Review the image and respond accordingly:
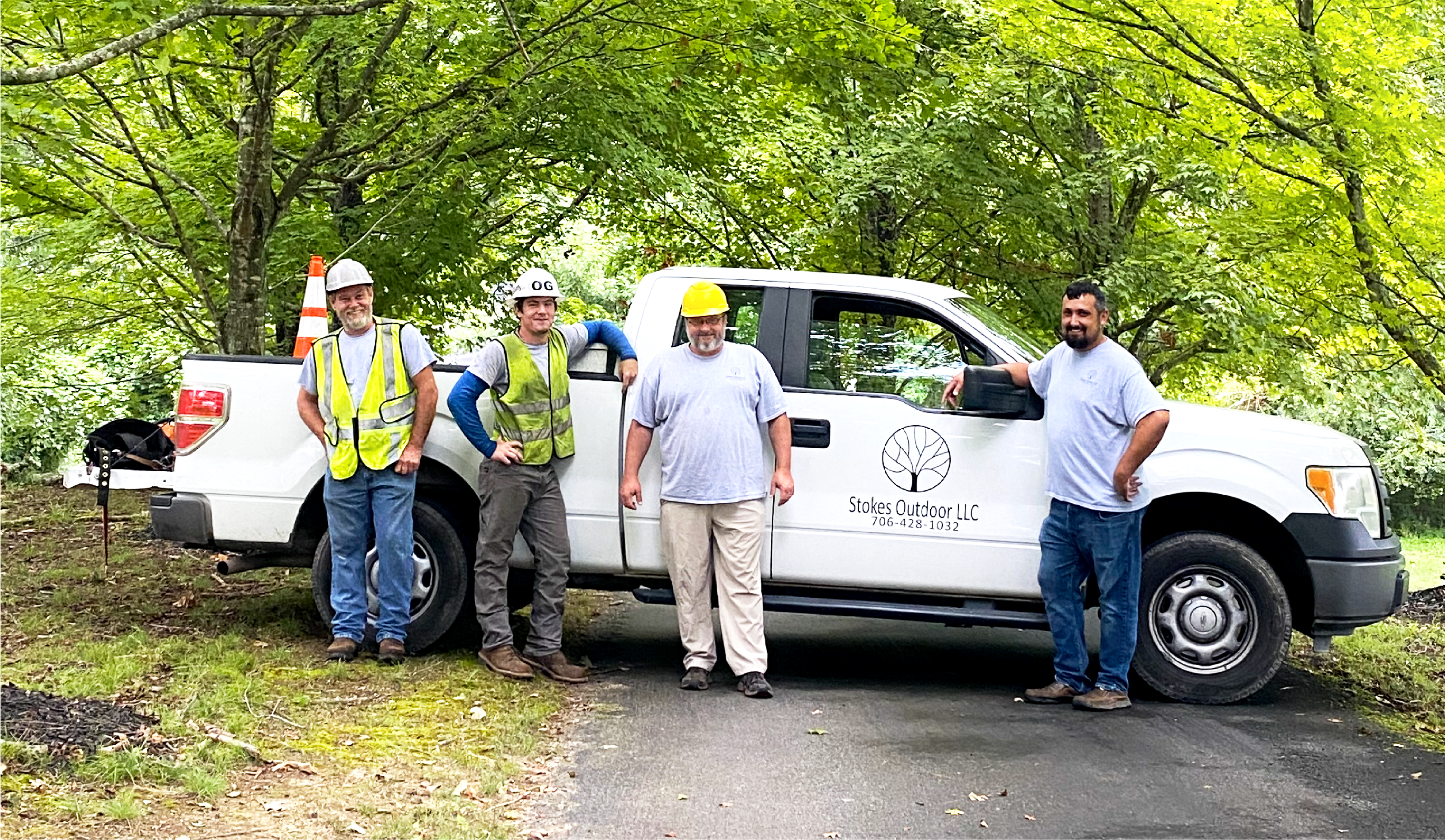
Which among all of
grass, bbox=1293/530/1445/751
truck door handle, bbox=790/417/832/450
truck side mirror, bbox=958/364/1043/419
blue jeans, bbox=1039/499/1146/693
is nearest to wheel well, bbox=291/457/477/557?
truck door handle, bbox=790/417/832/450

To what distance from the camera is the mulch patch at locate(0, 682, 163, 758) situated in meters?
5.14

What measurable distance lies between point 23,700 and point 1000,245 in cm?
918

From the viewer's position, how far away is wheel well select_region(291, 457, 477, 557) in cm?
771

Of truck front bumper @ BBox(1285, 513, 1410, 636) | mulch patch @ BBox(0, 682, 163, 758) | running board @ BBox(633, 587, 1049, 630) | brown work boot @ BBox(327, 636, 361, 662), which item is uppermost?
truck front bumper @ BBox(1285, 513, 1410, 636)

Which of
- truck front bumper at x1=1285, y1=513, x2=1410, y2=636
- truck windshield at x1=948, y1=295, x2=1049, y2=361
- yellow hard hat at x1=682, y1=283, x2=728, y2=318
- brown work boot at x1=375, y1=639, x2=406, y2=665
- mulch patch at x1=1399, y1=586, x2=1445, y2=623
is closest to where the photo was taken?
yellow hard hat at x1=682, y1=283, x2=728, y2=318

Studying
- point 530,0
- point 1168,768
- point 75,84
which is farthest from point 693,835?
point 75,84

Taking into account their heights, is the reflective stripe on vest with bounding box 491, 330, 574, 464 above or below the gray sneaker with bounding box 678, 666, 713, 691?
above

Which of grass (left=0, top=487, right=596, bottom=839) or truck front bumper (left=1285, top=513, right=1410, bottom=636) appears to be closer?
grass (left=0, top=487, right=596, bottom=839)

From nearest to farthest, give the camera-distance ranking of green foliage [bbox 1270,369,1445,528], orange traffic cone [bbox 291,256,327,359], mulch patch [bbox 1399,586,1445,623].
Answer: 1. orange traffic cone [bbox 291,256,327,359]
2. mulch patch [bbox 1399,586,1445,623]
3. green foliage [bbox 1270,369,1445,528]

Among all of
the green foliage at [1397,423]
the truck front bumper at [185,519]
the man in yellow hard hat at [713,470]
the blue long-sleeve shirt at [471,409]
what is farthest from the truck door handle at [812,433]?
the green foliage at [1397,423]

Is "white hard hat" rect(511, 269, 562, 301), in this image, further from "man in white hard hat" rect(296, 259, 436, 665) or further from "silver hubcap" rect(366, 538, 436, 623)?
"silver hubcap" rect(366, 538, 436, 623)

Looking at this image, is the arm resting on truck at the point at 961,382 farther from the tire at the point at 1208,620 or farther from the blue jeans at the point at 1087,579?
the tire at the point at 1208,620

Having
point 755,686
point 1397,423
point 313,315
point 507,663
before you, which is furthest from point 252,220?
point 1397,423

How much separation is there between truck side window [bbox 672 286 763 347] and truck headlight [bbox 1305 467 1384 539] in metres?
2.78
